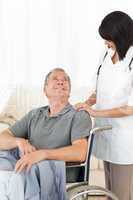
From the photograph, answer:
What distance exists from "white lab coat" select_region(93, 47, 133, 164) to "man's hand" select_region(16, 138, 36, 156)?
473 mm

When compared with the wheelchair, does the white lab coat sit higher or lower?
higher

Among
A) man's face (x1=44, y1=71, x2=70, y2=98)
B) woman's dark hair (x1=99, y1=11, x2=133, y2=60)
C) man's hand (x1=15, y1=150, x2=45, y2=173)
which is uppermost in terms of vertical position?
woman's dark hair (x1=99, y1=11, x2=133, y2=60)

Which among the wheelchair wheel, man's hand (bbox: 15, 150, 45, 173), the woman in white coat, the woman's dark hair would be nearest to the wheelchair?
the wheelchair wheel

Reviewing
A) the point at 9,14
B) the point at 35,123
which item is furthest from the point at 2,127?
the point at 9,14

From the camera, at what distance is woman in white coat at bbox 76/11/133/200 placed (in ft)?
7.80

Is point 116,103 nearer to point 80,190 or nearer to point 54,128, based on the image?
point 54,128

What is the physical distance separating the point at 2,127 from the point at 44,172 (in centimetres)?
108

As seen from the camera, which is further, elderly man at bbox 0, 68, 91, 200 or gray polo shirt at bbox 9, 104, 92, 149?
gray polo shirt at bbox 9, 104, 92, 149

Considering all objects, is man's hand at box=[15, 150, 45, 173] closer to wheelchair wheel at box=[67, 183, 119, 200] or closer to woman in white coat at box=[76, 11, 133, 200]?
wheelchair wheel at box=[67, 183, 119, 200]

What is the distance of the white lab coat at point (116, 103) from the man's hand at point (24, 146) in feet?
1.55

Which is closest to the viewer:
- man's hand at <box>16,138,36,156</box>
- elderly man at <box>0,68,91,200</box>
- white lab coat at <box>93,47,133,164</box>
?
elderly man at <box>0,68,91,200</box>

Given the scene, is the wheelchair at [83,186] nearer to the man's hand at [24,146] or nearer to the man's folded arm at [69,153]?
the man's folded arm at [69,153]

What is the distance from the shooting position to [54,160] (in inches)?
85.0

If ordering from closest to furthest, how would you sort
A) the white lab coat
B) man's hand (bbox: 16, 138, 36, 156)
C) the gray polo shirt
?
man's hand (bbox: 16, 138, 36, 156) → the gray polo shirt → the white lab coat
